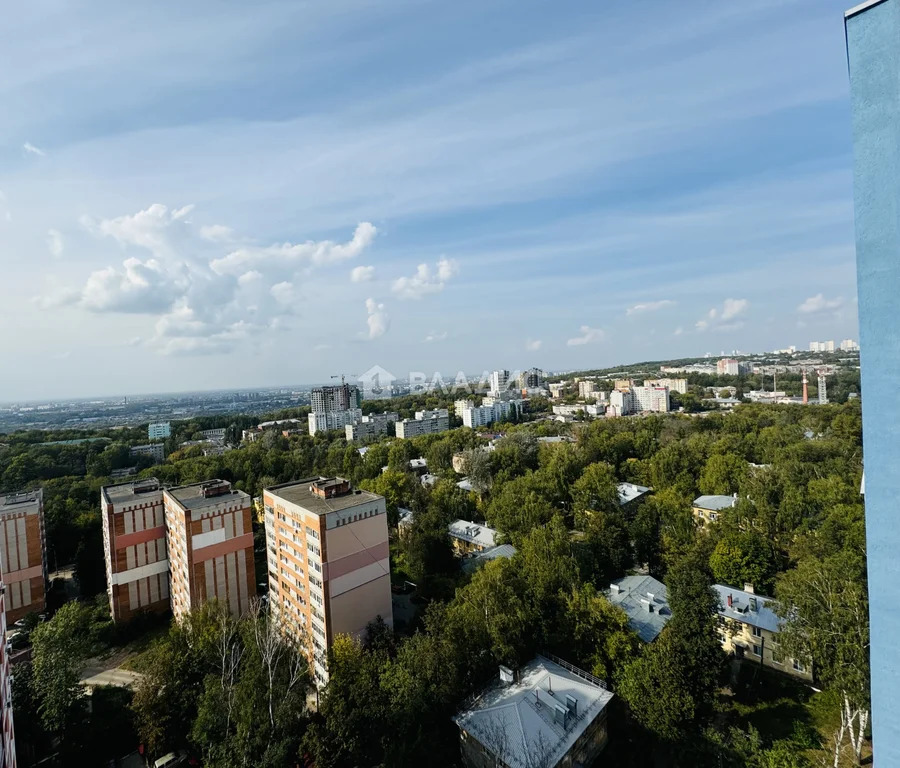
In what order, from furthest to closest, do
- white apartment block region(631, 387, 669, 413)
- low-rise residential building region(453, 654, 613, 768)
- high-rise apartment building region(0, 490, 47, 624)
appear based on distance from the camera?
white apartment block region(631, 387, 669, 413)
high-rise apartment building region(0, 490, 47, 624)
low-rise residential building region(453, 654, 613, 768)

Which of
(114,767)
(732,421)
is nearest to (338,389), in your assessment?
(732,421)

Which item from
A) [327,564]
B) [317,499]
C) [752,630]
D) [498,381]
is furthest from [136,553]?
[498,381]

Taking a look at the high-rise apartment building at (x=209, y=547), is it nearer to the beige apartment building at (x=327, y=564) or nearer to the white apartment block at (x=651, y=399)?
the beige apartment building at (x=327, y=564)

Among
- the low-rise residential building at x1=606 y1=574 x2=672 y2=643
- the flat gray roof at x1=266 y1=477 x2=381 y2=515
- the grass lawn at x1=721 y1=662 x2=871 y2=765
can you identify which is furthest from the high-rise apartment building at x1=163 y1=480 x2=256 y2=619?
the grass lawn at x1=721 y1=662 x2=871 y2=765

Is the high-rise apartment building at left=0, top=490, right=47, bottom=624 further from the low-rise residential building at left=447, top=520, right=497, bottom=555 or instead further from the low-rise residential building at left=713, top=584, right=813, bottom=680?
the low-rise residential building at left=713, top=584, right=813, bottom=680

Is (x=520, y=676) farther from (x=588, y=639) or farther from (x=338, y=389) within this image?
(x=338, y=389)

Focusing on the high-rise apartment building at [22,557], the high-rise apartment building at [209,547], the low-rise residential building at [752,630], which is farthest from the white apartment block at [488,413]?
the high-rise apartment building at [22,557]
